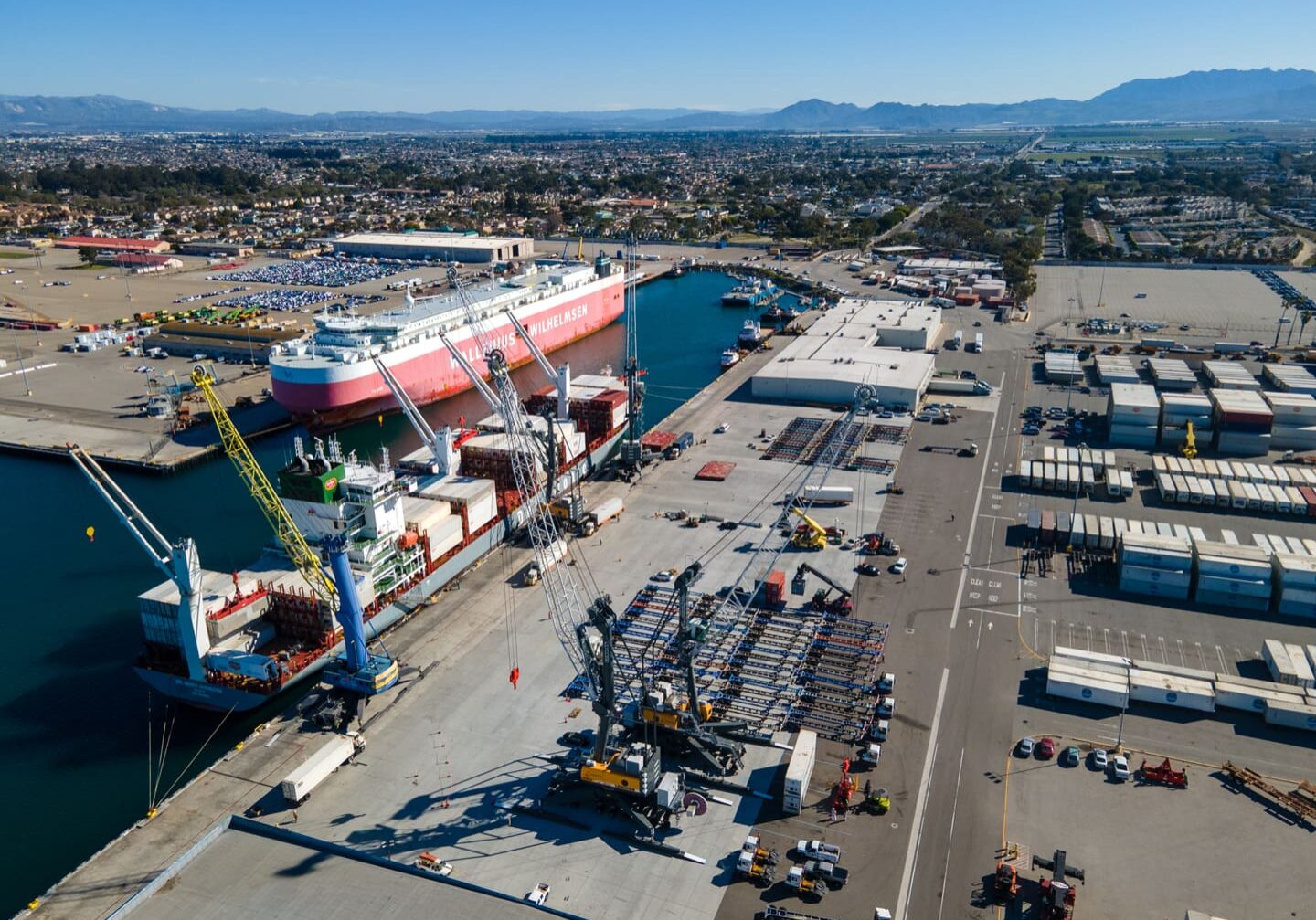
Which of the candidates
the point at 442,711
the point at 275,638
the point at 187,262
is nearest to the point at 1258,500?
the point at 442,711

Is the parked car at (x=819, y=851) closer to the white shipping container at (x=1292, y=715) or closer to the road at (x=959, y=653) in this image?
the road at (x=959, y=653)

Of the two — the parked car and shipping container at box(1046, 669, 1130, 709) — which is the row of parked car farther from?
the parked car

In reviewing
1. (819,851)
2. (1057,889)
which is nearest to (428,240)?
(819,851)

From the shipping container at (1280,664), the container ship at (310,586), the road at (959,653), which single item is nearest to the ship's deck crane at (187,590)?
the container ship at (310,586)

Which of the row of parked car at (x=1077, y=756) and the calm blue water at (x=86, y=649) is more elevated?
the row of parked car at (x=1077, y=756)

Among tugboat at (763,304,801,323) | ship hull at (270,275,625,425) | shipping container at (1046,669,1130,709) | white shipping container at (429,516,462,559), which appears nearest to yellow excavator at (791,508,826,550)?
shipping container at (1046,669,1130,709)

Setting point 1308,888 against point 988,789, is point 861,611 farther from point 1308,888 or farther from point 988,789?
point 1308,888

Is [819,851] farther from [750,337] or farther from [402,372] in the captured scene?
[750,337]

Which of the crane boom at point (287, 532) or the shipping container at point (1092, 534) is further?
the shipping container at point (1092, 534)
